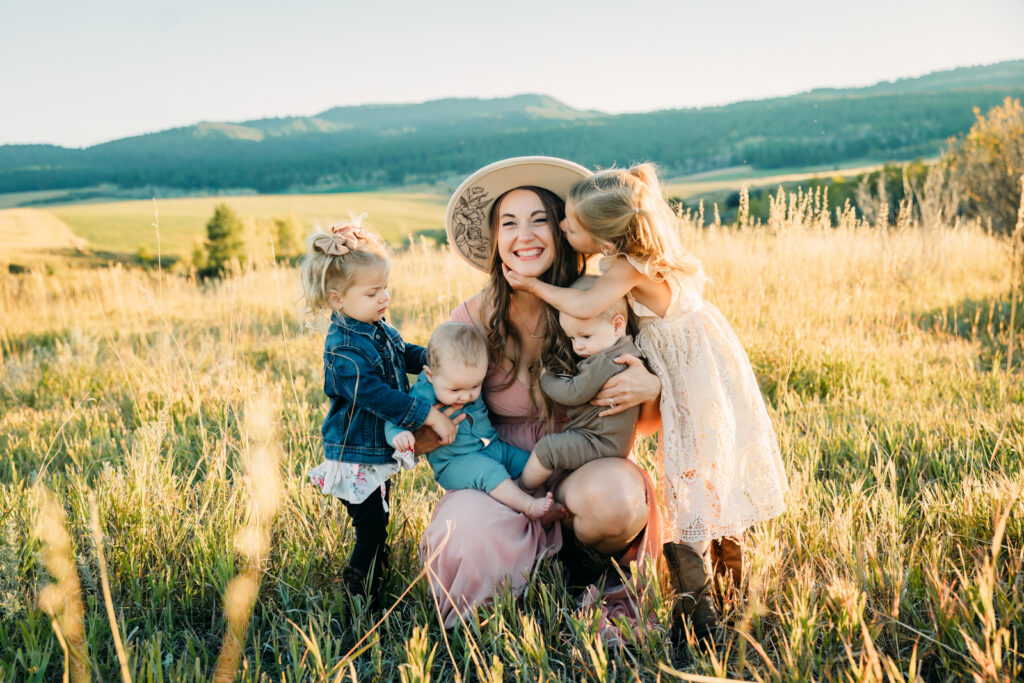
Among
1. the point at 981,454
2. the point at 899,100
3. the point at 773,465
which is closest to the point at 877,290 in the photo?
the point at 981,454

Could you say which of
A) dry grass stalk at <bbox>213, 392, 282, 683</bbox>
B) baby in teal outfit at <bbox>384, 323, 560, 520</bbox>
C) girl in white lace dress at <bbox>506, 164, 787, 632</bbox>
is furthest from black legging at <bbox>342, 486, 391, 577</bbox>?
girl in white lace dress at <bbox>506, 164, 787, 632</bbox>

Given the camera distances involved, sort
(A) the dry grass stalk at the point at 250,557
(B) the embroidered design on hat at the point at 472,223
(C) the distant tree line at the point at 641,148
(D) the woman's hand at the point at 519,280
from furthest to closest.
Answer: (C) the distant tree line at the point at 641,148 → (B) the embroidered design on hat at the point at 472,223 → (D) the woman's hand at the point at 519,280 → (A) the dry grass stalk at the point at 250,557

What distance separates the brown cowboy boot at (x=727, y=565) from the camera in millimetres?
2236

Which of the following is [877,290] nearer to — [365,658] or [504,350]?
[504,350]

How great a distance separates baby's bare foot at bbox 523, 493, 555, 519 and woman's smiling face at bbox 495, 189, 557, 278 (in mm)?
876

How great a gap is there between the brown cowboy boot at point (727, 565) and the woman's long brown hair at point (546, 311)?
2.76 feet

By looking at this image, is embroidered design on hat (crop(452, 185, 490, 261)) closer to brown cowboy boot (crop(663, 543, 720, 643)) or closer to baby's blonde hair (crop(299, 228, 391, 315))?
baby's blonde hair (crop(299, 228, 391, 315))

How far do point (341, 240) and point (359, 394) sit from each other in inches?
21.3

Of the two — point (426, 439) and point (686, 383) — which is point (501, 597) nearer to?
point (426, 439)

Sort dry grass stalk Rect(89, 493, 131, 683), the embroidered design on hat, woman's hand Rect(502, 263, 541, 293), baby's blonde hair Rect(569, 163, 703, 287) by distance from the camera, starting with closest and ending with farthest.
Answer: dry grass stalk Rect(89, 493, 131, 683) → baby's blonde hair Rect(569, 163, 703, 287) → woman's hand Rect(502, 263, 541, 293) → the embroidered design on hat

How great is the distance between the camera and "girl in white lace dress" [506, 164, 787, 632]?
2.14 metres

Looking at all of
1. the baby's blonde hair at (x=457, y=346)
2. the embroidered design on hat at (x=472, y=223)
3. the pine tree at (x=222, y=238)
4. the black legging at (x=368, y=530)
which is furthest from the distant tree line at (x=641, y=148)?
the black legging at (x=368, y=530)

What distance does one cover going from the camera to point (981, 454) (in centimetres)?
293

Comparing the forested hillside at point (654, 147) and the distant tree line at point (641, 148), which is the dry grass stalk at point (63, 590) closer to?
the distant tree line at point (641, 148)
